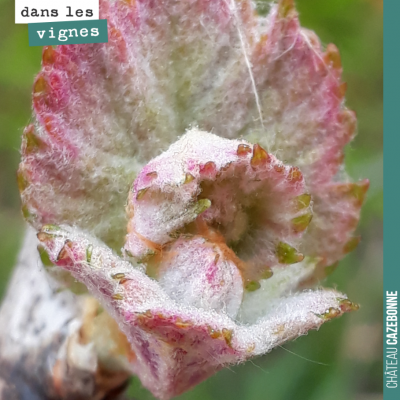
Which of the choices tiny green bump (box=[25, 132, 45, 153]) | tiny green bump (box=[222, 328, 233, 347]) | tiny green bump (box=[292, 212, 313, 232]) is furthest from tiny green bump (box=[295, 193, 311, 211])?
tiny green bump (box=[25, 132, 45, 153])

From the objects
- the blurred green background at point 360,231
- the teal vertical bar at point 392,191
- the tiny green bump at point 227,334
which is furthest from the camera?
the blurred green background at point 360,231

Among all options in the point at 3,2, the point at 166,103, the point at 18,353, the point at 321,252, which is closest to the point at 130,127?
the point at 166,103

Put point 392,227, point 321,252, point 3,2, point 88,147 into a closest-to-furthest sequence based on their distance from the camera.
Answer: point 88,147, point 321,252, point 392,227, point 3,2

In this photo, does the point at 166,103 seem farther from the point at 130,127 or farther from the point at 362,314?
the point at 362,314

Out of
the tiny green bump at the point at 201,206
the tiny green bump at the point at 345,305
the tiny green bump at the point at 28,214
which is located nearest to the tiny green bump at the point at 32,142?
the tiny green bump at the point at 28,214

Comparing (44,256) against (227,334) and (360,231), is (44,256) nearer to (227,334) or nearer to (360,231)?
(227,334)

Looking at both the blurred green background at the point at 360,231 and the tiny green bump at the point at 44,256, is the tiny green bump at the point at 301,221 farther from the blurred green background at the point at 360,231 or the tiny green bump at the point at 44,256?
the blurred green background at the point at 360,231
